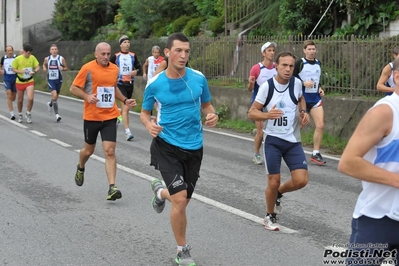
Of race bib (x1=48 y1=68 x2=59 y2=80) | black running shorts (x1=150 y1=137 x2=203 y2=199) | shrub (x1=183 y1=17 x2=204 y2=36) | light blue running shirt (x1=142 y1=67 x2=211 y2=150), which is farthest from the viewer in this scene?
shrub (x1=183 y1=17 x2=204 y2=36)

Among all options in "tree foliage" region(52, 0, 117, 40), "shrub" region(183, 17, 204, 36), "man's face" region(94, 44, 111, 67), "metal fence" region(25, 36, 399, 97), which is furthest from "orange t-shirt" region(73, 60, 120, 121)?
"tree foliage" region(52, 0, 117, 40)

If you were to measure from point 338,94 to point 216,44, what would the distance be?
17.7 ft

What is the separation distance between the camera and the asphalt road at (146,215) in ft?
21.5

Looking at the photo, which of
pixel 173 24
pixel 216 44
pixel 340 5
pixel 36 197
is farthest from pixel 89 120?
pixel 173 24

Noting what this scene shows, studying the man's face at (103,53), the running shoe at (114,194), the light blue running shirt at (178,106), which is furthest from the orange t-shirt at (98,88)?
the light blue running shirt at (178,106)

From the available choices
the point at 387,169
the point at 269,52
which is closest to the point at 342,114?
the point at 269,52

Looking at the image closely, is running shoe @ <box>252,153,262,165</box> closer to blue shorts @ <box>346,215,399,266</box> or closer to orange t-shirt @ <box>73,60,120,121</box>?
orange t-shirt @ <box>73,60,120,121</box>

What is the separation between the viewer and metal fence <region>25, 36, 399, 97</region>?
14.4 meters

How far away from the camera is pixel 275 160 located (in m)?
7.21

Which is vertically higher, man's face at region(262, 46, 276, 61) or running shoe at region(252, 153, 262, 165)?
man's face at region(262, 46, 276, 61)

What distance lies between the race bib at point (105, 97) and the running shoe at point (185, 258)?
3428 millimetres

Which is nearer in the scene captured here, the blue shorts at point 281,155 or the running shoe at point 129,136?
the blue shorts at point 281,155

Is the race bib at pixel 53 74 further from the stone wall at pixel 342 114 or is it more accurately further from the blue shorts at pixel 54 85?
the stone wall at pixel 342 114

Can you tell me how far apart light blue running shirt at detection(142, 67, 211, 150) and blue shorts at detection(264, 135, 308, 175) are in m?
1.13
